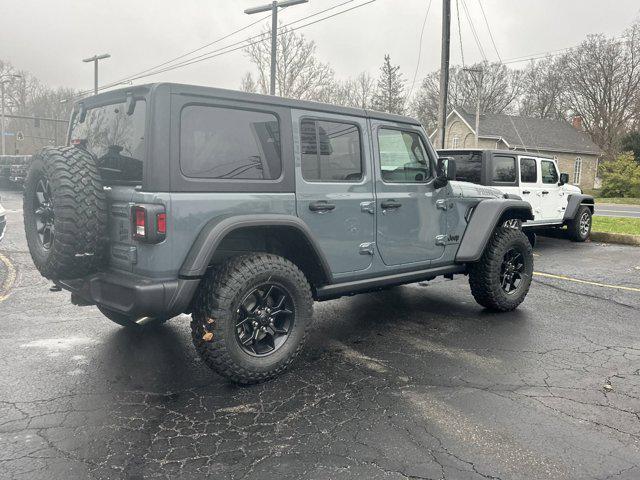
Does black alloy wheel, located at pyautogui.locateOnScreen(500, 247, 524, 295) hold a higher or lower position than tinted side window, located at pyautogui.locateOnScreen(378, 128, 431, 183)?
lower

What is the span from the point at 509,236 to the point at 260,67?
30.0 m

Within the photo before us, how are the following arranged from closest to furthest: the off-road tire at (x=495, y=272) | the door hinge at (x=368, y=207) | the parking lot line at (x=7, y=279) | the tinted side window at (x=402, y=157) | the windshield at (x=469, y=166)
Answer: the door hinge at (x=368, y=207), the tinted side window at (x=402, y=157), the off-road tire at (x=495, y=272), the parking lot line at (x=7, y=279), the windshield at (x=469, y=166)

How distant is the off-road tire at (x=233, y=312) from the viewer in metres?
3.45

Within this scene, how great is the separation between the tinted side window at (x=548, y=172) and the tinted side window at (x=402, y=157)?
6539 millimetres

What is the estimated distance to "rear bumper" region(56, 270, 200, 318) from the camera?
3.24 m

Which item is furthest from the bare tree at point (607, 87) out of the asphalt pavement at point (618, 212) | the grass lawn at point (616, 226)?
the grass lawn at point (616, 226)

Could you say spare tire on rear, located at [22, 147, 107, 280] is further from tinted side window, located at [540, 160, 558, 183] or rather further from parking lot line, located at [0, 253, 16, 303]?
tinted side window, located at [540, 160, 558, 183]

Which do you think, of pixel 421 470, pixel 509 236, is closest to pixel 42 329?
pixel 421 470

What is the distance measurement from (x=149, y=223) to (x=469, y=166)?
746 cm

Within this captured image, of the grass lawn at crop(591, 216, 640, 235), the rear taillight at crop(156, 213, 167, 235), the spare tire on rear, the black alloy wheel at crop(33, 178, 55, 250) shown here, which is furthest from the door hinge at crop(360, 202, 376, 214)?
the grass lawn at crop(591, 216, 640, 235)

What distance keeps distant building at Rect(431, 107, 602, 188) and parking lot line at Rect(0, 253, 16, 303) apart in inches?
1507

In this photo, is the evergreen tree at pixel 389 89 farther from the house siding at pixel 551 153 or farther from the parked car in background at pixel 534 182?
the parked car in background at pixel 534 182

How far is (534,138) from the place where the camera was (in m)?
44.2

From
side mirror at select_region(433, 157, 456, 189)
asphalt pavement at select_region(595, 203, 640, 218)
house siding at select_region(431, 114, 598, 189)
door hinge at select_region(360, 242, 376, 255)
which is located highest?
house siding at select_region(431, 114, 598, 189)
